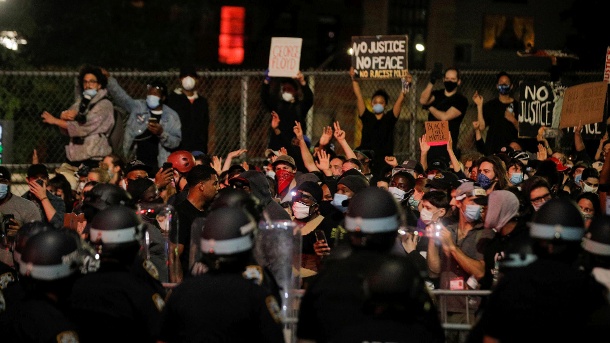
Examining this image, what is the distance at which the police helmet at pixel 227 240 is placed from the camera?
5395 millimetres

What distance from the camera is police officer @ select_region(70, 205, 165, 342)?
570 centimetres

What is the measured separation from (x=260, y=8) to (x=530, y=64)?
29.7 ft

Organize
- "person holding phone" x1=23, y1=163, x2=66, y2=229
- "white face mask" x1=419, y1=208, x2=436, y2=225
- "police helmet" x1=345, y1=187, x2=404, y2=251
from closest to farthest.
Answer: "police helmet" x1=345, y1=187, x2=404, y2=251 → "white face mask" x1=419, y1=208, x2=436, y2=225 → "person holding phone" x1=23, y1=163, x2=66, y2=229

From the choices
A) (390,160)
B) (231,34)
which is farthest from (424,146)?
(231,34)

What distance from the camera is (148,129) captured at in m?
12.8

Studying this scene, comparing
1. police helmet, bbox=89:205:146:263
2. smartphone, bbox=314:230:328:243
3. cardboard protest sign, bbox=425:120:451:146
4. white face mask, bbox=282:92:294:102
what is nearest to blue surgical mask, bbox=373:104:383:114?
cardboard protest sign, bbox=425:120:451:146

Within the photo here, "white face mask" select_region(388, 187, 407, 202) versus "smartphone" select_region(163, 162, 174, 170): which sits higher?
"smartphone" select_region(163, 162, 174, 170)

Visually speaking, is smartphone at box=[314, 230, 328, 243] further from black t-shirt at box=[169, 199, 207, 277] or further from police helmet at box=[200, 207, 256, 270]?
police helmet at box=[200, 207, 256, 270]

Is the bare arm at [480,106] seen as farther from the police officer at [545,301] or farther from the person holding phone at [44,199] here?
the police officer at [545,301]

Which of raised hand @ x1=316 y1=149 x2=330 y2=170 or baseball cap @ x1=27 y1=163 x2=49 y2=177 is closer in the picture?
baseball cap @ x1=27 y1=163 x2=49 y2=177

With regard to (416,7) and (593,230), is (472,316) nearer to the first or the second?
(593,230)

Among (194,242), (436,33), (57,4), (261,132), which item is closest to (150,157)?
(261,132)

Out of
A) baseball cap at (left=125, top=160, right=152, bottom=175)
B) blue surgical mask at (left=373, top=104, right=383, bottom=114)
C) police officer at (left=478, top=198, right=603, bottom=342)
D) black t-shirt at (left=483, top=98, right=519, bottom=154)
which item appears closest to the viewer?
police officer at (left=478, top=198, right=603, bottom=342)

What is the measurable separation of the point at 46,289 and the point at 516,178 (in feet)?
22.4
